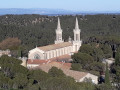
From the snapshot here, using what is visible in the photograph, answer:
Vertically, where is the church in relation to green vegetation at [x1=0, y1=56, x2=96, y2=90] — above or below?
below

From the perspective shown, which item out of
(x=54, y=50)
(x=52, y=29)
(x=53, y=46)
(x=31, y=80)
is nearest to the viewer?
(x=31, y=80)

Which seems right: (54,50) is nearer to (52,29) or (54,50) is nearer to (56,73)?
(56,73)

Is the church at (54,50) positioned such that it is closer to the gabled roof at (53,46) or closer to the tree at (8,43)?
the gabled roof at (53,46)

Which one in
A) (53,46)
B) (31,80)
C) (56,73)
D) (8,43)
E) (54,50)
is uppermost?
(56,73)

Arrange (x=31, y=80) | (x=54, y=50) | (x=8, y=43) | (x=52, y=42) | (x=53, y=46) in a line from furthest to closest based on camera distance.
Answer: (x=52, y=42) → (x=8, y=43) → (x=53, y=46) → (x=54, y=50) → (x=31, y=80)

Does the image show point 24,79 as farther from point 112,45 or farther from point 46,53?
point 112,45

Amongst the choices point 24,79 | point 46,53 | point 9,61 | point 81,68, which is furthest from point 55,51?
point 24,79

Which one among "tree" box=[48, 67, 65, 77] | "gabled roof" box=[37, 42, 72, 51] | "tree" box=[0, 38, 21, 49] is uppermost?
"tree" box=[48, 67, 65, 77]

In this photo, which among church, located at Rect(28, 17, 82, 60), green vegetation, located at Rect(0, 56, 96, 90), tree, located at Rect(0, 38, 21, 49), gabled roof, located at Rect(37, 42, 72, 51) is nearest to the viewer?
green vegetation, located at Rect(0, 56, 96, 90)

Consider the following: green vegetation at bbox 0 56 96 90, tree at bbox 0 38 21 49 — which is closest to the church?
tree at bbox 0 38 21 49

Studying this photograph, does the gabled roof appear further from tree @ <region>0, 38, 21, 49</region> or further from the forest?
tree @ <region>0, 38, 21, 49</region>

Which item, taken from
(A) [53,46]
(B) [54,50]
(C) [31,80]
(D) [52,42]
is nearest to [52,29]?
(D) [52,42]

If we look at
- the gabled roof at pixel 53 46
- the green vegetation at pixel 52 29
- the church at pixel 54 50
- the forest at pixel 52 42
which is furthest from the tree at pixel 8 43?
the gabled roof at pixel 53 46
